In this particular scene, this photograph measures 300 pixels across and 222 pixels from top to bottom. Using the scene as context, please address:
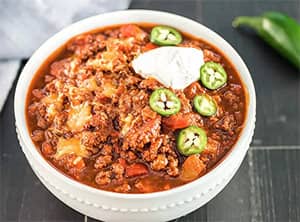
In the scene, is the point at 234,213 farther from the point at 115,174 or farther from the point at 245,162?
the point at 115,174

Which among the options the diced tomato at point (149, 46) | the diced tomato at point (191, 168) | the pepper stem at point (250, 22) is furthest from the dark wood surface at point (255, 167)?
the diced tomato at point (149, 46)

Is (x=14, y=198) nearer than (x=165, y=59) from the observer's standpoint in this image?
No

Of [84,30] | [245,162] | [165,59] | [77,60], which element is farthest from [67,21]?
[245,162]

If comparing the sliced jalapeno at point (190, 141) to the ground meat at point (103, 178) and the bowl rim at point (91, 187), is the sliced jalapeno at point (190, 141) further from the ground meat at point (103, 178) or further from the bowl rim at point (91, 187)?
the ground meat at point (103, 178)

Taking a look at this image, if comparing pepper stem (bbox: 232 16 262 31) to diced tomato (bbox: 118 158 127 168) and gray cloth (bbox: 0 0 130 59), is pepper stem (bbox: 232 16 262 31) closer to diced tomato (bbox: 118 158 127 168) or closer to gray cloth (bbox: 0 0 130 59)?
gray cloth (bbox: 0 0 130 59)

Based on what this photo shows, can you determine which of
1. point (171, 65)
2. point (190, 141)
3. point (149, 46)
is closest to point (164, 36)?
point (149, 46)

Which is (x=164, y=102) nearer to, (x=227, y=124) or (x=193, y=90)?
(x=193, y=90)

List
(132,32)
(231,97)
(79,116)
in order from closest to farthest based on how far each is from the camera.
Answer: (79,116) → (231,97) → (132,32)
